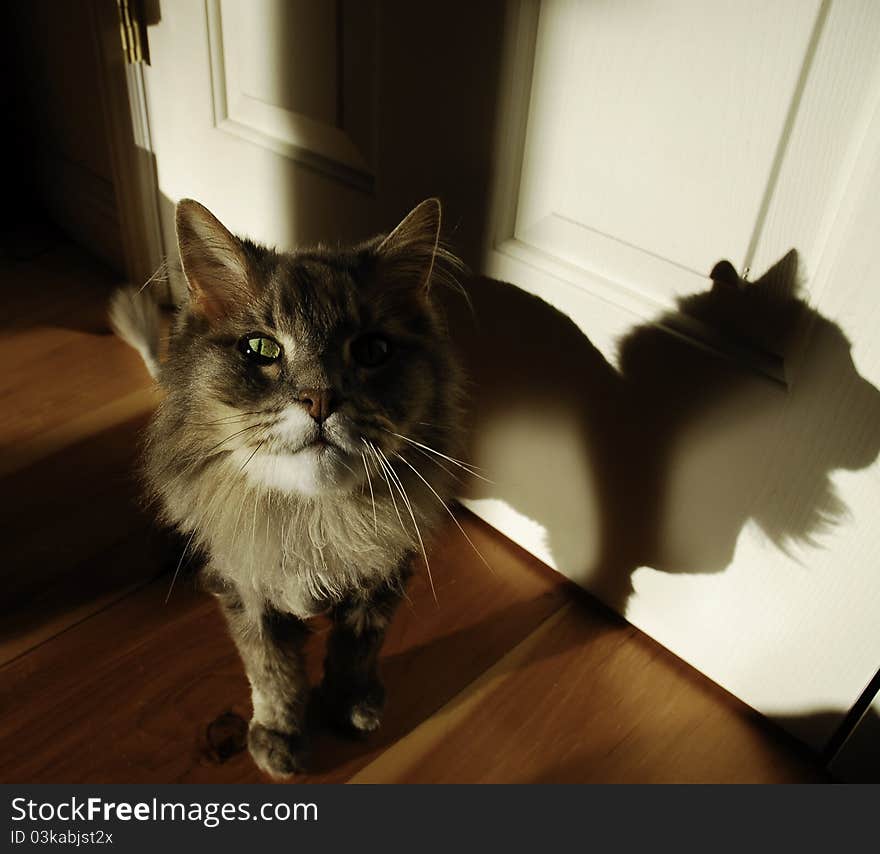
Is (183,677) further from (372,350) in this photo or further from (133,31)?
(133,31)

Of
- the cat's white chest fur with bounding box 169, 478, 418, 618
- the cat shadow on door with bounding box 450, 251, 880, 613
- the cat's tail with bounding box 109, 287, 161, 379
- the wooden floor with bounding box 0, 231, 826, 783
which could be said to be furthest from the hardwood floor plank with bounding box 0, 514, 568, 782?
the cat's tail with bounding box 109, 287, 161, 379

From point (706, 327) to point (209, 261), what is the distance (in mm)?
571

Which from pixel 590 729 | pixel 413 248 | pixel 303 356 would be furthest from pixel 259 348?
pixel 590 729

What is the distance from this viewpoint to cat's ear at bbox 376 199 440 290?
2.78 ft

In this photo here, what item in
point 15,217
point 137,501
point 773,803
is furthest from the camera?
point 15,217

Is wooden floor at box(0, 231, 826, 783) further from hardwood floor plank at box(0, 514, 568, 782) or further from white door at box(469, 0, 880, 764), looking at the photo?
white door at box(469, 0, 880, 764)

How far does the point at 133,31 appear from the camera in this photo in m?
1.44

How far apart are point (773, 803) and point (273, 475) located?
79 cm

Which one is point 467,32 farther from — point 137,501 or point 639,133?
point 137,501

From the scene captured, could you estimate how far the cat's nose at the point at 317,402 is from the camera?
0.76 meters

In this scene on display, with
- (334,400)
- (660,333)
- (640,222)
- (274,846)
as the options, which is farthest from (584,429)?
(274,846)

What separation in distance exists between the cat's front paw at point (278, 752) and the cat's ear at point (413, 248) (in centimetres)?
60

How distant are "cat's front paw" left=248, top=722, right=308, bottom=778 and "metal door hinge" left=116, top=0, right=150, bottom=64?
120cm

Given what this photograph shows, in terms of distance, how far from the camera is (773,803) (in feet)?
3.45
